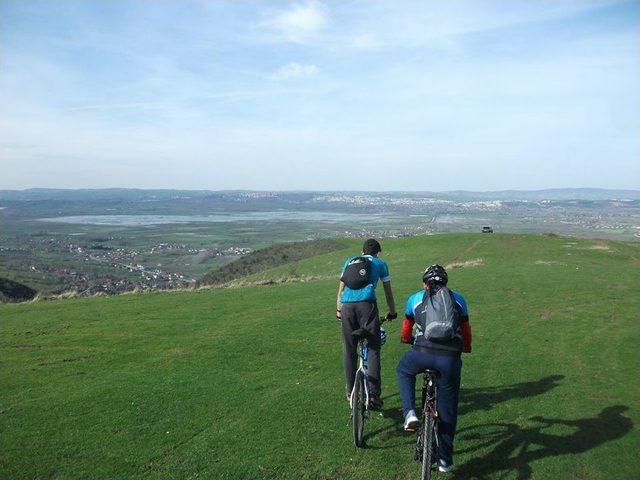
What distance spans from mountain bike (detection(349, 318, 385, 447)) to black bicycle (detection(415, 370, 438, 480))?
882mm

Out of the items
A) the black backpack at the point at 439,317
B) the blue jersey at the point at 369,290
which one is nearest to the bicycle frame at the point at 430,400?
the black backpack at the point at 439,317

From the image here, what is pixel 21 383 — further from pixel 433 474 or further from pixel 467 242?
pixel 467 242

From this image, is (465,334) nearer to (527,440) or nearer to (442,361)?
(442,361)

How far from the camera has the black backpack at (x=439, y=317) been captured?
6047mm

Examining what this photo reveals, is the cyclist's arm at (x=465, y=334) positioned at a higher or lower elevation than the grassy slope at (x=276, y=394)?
higher

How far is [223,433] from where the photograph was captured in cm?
741

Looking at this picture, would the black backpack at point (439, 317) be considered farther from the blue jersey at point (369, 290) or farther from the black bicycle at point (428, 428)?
the blue jersey at point (369, 290)

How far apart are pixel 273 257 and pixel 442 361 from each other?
61.0 metres

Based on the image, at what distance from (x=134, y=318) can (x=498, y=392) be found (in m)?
11.9

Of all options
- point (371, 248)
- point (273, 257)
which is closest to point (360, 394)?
point (371, 248)

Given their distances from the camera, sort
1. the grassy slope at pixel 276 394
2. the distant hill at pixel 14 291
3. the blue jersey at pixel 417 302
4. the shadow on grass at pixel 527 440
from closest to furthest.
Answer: the blue jersey at pixel 417 302 → the shadow on grass at pixel 527 440 → the grassy slope at pixel 276 394 → the distant hill at pixel 14 291

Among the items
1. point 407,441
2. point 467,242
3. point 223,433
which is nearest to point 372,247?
→ point 407,441

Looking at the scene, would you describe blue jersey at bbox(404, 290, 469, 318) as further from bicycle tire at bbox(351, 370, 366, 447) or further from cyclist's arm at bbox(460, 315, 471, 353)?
bicycle tire at bbox(351, 370, 366, 447)

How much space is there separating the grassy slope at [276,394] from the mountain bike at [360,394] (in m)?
0.29
